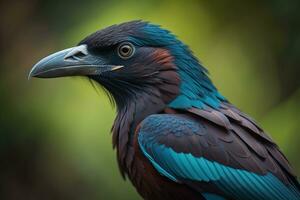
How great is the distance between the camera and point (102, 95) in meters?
7.59

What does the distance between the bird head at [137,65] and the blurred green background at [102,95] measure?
147cm

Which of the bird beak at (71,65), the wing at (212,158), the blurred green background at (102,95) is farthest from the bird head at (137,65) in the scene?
the blurred green background at (102,95)

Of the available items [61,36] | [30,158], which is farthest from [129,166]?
[30,158]

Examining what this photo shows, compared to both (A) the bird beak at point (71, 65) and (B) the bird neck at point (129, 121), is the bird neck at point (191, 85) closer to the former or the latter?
(B) the bird neck at point (129, 121)

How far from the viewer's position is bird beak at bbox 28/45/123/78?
6.02 m

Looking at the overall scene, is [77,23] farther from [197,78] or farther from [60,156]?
[197,78]

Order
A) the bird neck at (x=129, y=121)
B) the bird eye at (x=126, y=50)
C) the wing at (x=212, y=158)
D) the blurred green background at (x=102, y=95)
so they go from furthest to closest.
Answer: the blurred green background at (x=102, y=95), the bird eye at (x=126, y=50), the bird neck at (x=129, y=121), the wing at (x=212, y=158)

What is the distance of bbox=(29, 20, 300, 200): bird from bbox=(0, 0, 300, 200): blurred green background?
4.96ft

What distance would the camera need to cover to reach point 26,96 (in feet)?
29.0

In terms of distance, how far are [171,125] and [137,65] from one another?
0.57 metres

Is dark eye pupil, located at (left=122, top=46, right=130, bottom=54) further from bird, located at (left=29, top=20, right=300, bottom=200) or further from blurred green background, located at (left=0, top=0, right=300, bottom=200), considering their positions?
blurred green background, located at (left=0, top=0, right=300, bottom=200)

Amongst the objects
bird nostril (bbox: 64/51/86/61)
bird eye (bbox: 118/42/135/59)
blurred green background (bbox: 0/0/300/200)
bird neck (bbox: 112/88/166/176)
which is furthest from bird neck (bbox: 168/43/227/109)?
blurred green background (bbox: 0/0/300/200)

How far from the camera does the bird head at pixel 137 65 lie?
6.05 metres

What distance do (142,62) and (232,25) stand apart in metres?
2.63
